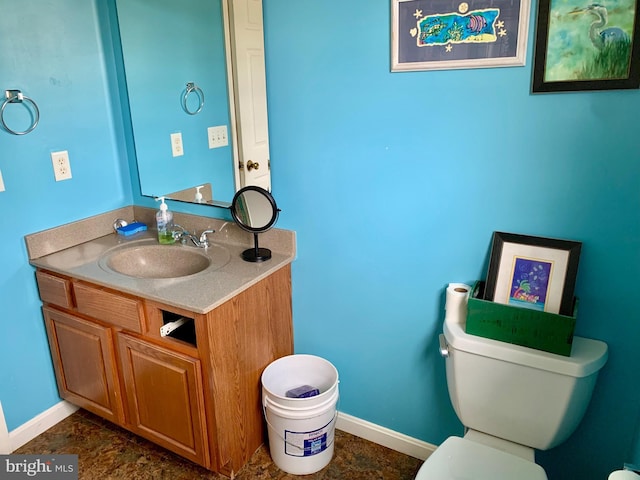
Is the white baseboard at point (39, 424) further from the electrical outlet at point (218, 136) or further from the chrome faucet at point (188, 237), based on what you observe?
the electrical outlet at point (218, 136)

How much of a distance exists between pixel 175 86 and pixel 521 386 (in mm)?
1771

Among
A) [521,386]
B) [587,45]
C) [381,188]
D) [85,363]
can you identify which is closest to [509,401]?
[521,386]

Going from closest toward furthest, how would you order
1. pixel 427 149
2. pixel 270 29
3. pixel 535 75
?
pixel 535 75 < pixel 427 149 < pixel 270 29

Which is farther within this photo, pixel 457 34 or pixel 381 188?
pixel 381 188

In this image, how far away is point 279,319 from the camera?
6.34 feet

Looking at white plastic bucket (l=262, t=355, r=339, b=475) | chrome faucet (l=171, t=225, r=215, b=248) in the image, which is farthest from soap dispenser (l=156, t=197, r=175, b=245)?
white plastic bucket (l=262, t=355, r=339, b=475)

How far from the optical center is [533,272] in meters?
1.45

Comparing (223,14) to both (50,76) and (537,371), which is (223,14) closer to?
(50,76)

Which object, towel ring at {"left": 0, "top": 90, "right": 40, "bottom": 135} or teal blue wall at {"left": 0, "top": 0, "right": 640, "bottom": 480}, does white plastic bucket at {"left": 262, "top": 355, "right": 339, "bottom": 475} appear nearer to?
teal blue wall at {"left": 0, "top": 0, "right": 640, "bottom": 480}

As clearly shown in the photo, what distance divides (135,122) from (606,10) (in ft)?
5.94

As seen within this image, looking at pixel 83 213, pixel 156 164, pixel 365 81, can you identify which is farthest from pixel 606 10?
pixel 83 213

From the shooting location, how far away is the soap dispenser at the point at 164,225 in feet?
6.76

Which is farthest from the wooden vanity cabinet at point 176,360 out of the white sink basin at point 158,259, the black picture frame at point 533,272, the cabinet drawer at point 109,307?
the black picture frame at point 533,272

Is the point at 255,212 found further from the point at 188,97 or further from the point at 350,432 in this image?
the point at 350,432
